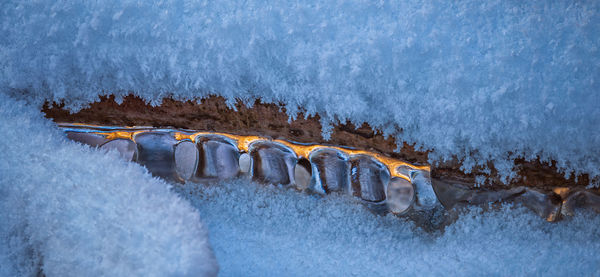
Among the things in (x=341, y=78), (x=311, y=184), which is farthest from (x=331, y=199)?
(x=341, y=78)

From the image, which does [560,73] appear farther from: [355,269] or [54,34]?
[54,34]

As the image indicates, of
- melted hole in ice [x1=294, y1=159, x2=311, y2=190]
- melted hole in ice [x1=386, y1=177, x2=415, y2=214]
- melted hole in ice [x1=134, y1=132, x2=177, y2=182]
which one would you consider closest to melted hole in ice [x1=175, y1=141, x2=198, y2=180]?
melted hole in ice [x1=134, y1=132, x2=177, y2=182]

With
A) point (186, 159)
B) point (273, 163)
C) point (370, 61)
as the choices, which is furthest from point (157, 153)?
point (370, 61)

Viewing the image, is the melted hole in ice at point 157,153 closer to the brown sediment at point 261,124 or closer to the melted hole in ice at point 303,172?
the brown sediment at point 261,124

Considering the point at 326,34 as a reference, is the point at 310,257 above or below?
below

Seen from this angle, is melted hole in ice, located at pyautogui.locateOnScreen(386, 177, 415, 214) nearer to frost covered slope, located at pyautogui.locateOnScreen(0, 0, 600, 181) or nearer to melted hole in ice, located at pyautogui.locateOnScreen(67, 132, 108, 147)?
frost covered slope, located at pyautogui.locateOnScreen(0, 0, 600, 181)

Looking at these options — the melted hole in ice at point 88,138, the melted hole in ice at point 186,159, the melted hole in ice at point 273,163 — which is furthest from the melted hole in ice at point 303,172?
the melted hole in ice at point 88,138
